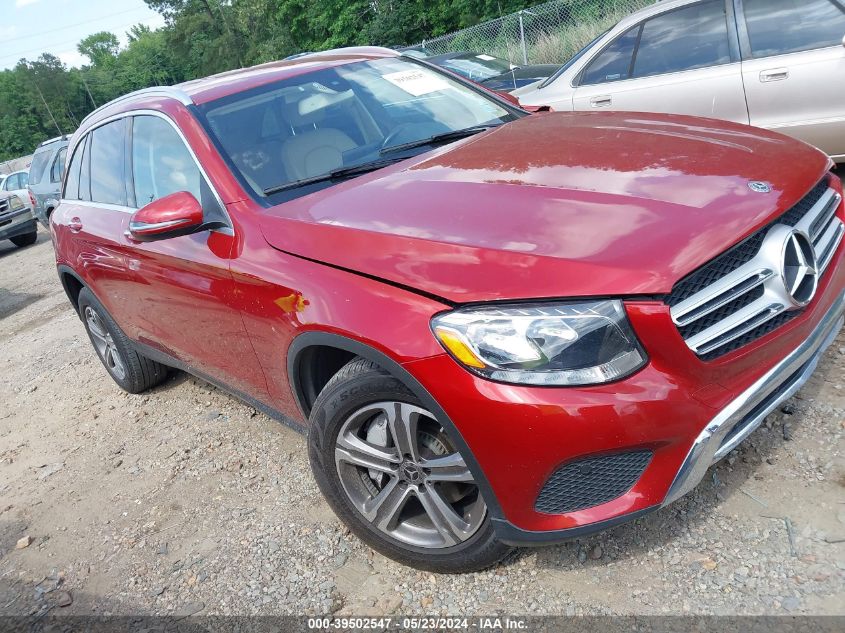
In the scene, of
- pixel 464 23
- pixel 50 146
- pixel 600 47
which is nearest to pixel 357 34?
pixel 464 23

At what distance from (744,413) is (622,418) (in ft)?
1.34

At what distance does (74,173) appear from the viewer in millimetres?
4645

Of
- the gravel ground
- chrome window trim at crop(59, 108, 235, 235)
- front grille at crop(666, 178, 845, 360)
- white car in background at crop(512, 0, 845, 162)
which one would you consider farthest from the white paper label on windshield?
white car in background at crop(512, 0, 845, 162)

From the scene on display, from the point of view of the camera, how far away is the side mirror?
2.75m

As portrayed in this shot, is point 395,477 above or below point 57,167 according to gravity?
below

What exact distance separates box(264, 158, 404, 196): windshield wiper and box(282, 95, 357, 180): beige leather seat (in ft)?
0.10

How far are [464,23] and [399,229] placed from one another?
110 ft

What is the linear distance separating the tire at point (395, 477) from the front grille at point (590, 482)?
0.88 ft

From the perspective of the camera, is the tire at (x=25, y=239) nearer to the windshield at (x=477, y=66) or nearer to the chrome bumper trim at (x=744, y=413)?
the windshield at (x=477, y=66)

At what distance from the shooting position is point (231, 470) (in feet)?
11.6

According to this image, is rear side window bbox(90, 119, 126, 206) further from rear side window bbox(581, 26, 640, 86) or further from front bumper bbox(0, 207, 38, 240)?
front bumper bbox(0, 207, 38, 240)

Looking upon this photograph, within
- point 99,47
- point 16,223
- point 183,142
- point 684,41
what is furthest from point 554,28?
point 99,47

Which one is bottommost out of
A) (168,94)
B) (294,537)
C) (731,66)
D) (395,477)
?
(294,537)

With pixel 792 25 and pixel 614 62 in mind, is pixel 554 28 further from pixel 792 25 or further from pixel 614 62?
pixel 792 25
